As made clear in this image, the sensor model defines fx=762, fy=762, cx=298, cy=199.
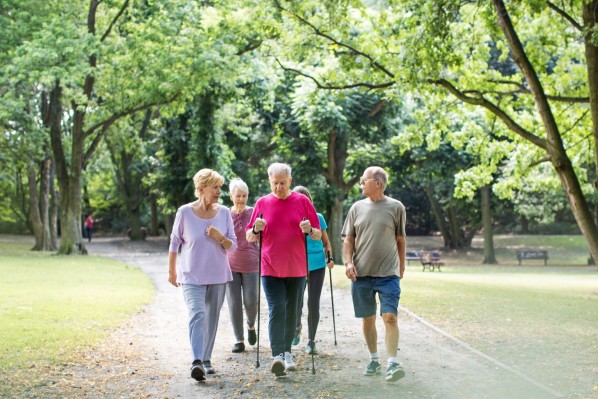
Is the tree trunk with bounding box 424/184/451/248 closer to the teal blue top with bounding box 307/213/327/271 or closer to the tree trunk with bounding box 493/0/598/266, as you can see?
the tree trunk with bounding box 493/0/598/266

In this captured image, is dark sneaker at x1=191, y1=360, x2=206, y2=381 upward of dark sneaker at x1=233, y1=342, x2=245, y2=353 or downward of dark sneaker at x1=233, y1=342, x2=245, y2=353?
upward

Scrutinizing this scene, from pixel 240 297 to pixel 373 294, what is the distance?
220 centimetres

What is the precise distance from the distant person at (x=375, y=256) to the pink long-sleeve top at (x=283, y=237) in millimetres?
472

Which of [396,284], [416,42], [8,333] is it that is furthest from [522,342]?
[8,333]

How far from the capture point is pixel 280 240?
749cm

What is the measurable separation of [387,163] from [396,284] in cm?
2607

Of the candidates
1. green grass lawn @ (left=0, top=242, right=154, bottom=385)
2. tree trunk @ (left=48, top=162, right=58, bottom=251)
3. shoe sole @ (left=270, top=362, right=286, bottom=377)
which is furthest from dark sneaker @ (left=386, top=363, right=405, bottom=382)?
tree trunk @ (left=48, top=162, right=58, bottom=251)

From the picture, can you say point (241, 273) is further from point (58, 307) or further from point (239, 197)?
point (58, 307)

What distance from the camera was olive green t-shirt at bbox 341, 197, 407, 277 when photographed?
7340 mm

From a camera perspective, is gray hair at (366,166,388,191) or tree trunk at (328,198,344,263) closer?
gray hair at (366,166,388,191)

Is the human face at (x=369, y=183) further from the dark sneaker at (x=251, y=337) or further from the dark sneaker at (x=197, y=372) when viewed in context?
the dark sneaker at (x=251, y=337)

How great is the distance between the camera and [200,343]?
738 centimetres

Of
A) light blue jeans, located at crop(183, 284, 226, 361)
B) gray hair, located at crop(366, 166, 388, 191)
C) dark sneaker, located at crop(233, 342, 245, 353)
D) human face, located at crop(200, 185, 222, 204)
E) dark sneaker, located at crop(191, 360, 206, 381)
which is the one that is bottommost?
dark sneaker, located at crop(233, 342, 245, 353)

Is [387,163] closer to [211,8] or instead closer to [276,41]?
[211,8]
